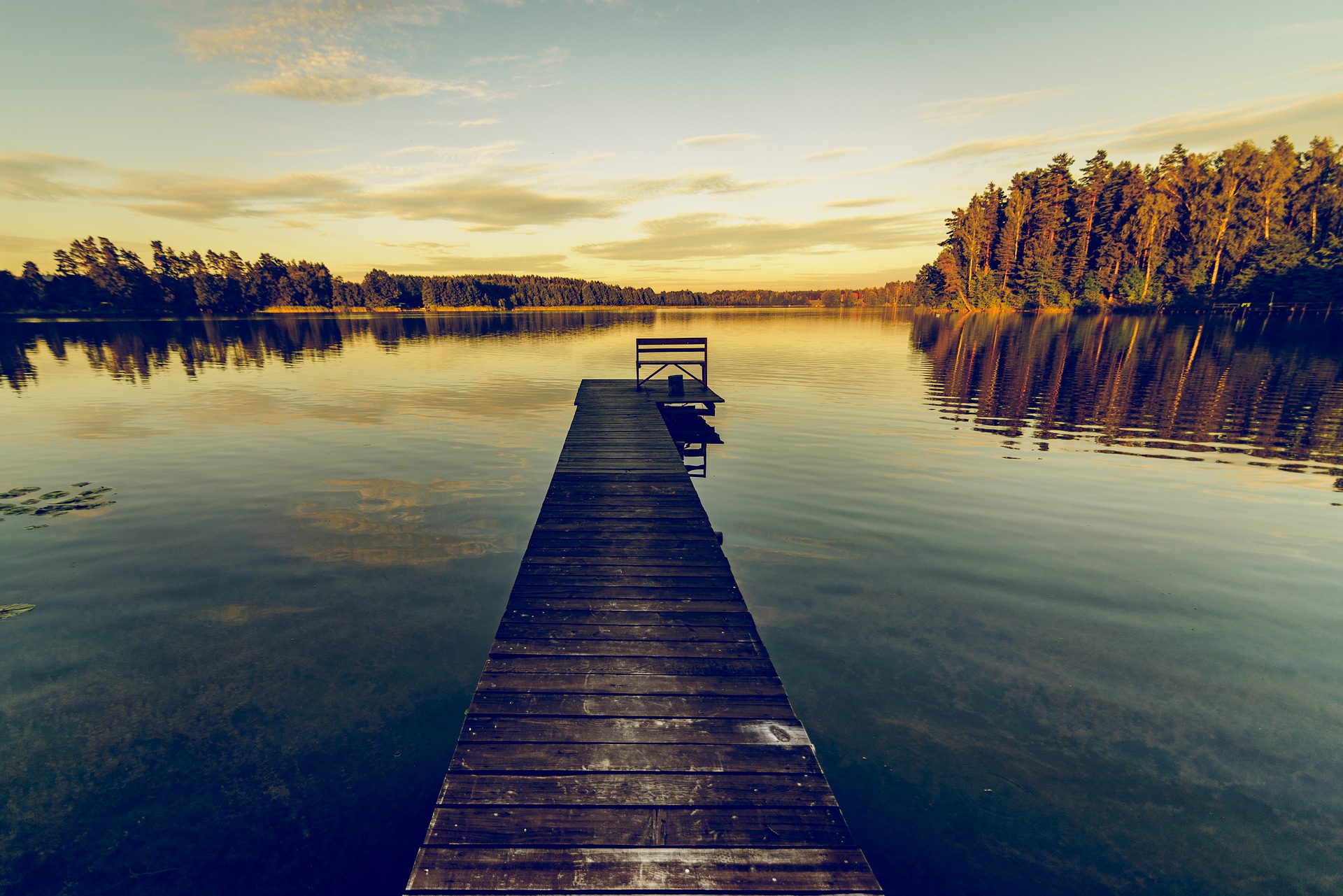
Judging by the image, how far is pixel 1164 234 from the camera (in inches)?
3563

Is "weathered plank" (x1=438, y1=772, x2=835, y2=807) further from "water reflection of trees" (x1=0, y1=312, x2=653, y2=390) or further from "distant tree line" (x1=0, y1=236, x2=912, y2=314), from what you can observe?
"distant tree line" (x1=0, y1=236, x2=912, y2=314)

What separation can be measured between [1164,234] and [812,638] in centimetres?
12448

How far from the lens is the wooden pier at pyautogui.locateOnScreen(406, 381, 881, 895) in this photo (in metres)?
3.46

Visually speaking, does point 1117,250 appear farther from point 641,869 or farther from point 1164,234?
point 641,869

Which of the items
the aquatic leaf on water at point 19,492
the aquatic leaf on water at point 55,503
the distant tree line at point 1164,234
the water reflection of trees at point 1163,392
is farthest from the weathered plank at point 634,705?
the distant tree line at point 1164,234

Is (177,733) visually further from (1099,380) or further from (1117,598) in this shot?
(1099,380)

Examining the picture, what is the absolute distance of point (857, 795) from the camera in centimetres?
536

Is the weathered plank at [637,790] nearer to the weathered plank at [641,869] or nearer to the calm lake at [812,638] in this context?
the weathered plank at [641,869]

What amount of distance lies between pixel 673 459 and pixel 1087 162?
134 m

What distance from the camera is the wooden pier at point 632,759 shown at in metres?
3.46

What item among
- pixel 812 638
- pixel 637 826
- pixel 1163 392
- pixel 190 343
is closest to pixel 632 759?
pixel 637 826

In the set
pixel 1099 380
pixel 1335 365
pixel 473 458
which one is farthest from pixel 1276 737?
pixel 1335 365

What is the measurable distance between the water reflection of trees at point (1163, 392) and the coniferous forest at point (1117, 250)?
35.7 meters

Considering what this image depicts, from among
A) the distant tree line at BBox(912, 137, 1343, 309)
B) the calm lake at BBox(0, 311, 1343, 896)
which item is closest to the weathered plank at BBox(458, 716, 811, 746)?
the calm lake at BBox(0, 311, 1343, 896)
